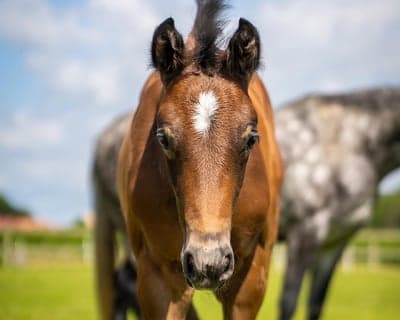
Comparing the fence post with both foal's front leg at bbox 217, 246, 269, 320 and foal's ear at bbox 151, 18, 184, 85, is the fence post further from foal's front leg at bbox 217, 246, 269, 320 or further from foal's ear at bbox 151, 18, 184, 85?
foal's ear at bbox 151, 18, 184, 85

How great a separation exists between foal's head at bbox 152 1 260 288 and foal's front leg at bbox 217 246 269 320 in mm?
Answer: 744

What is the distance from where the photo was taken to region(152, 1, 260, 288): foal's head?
128 inches

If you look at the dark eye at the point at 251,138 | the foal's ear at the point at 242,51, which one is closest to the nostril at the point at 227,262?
the dark eye at the point at 251,138

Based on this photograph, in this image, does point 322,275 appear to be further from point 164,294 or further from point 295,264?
point 164,294

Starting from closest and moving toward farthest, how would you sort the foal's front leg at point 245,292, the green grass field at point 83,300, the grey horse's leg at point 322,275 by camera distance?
the foal's front leg at point 245,292 → the grey horse's leg at point 322,275 → the green grass field at point 83,300

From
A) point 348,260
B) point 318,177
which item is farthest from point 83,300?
point 348,260

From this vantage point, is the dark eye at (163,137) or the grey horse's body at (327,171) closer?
the dark eye at (163,137)

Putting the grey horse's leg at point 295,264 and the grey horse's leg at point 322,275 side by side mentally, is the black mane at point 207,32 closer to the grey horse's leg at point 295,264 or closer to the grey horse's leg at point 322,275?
the grey horse's leg at point 295,264

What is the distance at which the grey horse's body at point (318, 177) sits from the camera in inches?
291

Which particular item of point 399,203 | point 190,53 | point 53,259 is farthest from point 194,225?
point 399,203

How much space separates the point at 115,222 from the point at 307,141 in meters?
2.29

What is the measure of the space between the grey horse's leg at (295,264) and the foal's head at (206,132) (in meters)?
4.04

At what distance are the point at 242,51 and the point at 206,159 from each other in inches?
27.9

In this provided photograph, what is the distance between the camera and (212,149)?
11.1ft
